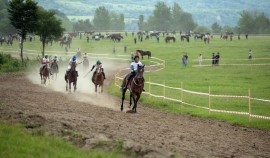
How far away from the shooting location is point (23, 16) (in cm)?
6694

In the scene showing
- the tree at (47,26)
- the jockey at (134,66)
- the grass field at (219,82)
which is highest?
the tree at (47,26)

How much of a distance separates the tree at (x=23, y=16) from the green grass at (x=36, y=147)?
5524 cm

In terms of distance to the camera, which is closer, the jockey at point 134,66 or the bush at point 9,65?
the jockey at point 134,66

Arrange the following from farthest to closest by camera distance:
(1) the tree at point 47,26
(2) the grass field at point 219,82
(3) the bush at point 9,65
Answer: (1) the tree at point 47,26 → (3) the bush at point 9,65 → (2) the grass field at point 219,82

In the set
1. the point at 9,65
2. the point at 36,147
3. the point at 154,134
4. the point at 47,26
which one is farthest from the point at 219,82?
the point at 47,26

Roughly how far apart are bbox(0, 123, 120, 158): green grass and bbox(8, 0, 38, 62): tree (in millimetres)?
55237

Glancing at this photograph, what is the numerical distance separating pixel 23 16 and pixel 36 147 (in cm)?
5730

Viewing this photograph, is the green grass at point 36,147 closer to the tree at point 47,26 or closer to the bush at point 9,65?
the bush at point 9,65

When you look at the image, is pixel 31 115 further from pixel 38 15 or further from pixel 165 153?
pixel 38 15

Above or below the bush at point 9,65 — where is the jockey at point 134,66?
above

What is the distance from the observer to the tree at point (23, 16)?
66500 millimetres

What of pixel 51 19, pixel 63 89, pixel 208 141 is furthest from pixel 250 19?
pixel 208 141

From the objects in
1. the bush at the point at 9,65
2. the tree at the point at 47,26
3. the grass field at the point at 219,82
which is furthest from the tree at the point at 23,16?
the grass field at the point at 219,82

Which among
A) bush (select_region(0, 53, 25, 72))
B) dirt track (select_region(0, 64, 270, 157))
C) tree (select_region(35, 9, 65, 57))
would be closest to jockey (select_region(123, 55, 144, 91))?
dirt track (select_region(0, 64, 270, 157))
